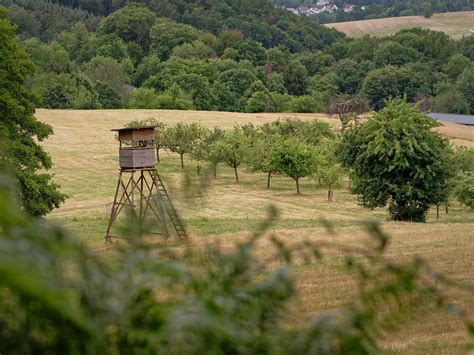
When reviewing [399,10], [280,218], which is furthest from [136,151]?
[399,10]

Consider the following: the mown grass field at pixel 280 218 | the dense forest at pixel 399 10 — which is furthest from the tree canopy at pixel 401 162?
the dense forest at pixel 399 10

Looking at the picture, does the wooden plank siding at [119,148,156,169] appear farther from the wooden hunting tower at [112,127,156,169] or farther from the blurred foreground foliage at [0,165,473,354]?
the blurred foreground foliage at [0,165,473,354]

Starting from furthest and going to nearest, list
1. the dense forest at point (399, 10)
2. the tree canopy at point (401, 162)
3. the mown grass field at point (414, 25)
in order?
the dense forest at point (399, 10) < the mown grass field at point (414, 25) < the tree canopy at point (401, 162)

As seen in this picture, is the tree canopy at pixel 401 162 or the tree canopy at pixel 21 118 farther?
the tree canopy at pixel 401 162

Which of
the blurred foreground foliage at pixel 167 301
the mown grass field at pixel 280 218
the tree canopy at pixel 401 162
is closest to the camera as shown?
the blurred foreground foliage at pixel 167 301

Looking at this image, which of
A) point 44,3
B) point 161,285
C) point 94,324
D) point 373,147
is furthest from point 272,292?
point 44,3

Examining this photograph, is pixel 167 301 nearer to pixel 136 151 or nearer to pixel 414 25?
pixel 136 151

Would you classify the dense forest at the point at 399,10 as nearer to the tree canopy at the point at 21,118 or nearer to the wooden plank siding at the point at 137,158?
the wooden plank siding at the point at 137,158

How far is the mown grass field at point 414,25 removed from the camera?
13312 centimetres

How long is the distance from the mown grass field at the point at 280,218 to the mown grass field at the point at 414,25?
2835 inches

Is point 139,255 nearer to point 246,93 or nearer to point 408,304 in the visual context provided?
point 408,304

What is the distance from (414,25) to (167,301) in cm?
14315

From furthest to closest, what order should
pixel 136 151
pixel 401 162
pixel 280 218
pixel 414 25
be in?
pixel 414 25, pixel 401 162, pixel 136 151, pixel 280 218

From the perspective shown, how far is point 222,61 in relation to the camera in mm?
90875
